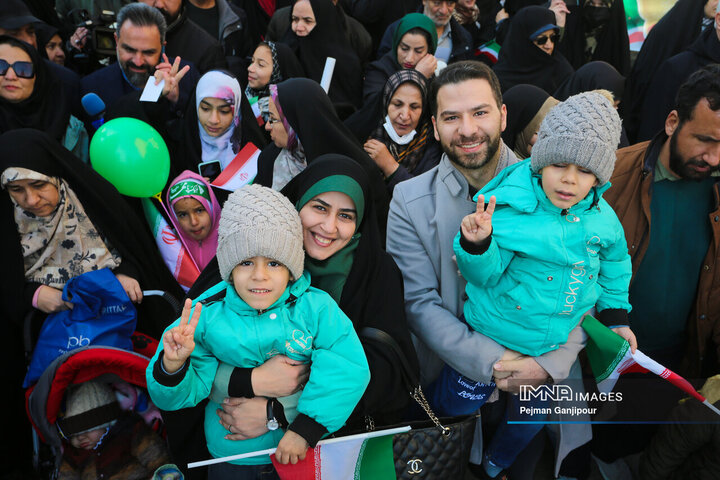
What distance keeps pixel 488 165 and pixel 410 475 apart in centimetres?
142

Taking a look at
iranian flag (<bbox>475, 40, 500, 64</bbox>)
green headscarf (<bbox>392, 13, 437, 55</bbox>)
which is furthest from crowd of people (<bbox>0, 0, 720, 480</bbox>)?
iranian flag (<bbox>475, 40, 500, 64</bbox>)

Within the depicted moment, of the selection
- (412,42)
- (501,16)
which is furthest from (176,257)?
(501,16)

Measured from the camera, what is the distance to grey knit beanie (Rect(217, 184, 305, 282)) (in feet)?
6.26

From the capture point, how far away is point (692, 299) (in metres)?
2.77

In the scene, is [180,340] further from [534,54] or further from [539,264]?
[534,54]

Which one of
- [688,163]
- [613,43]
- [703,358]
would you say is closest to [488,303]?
[688,163]

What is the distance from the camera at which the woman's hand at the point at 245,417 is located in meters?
2.01

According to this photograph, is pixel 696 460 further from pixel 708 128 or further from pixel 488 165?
pixel 488 165

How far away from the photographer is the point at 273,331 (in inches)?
77.4

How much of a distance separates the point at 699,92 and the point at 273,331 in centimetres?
223

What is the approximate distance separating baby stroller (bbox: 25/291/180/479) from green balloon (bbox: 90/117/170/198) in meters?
0.86

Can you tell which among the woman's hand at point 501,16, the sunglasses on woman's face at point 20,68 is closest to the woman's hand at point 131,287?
the sunglasses on woman's face at point 20,68

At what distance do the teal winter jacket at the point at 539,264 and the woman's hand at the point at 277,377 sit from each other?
0.77m

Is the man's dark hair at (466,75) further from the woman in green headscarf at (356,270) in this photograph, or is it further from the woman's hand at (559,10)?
the woman's hand at (559,10)
